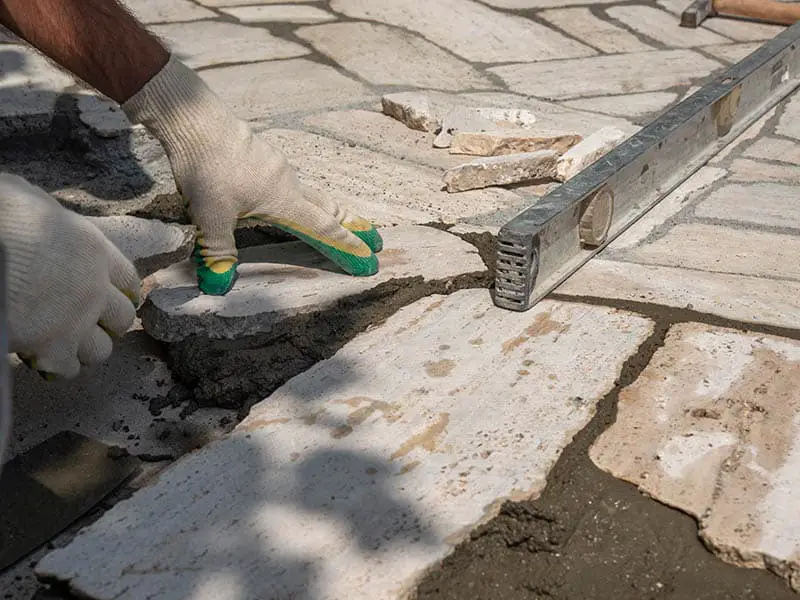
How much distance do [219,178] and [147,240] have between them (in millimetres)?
501

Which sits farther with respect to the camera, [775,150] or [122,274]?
[775,150]

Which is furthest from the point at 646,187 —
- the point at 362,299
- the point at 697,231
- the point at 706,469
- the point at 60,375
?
the point at 60,375

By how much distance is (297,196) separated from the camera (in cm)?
238

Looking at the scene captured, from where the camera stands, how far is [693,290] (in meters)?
2.43

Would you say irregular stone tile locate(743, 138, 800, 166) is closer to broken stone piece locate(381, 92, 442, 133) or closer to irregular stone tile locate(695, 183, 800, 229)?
irregular stone tile locate(695, 183, 800, 229)

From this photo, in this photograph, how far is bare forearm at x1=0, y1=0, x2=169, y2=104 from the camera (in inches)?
88.1

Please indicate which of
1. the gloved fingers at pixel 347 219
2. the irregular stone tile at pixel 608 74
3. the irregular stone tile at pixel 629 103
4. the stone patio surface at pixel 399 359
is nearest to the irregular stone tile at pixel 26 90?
the stone patio surface at pixel 399 359

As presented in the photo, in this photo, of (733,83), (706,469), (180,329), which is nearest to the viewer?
(706,469)

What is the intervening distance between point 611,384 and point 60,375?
1111 millimetres

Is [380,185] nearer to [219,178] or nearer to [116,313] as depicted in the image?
[219,178]

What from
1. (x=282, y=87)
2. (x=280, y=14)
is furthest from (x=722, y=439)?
(x=280, y=14)

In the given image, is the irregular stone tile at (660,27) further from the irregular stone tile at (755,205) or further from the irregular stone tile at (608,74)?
the irregular stone tile at (755,205)

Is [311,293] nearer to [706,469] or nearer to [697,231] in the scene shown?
[706,469]

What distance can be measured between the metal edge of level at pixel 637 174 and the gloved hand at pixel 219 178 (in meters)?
0.41
